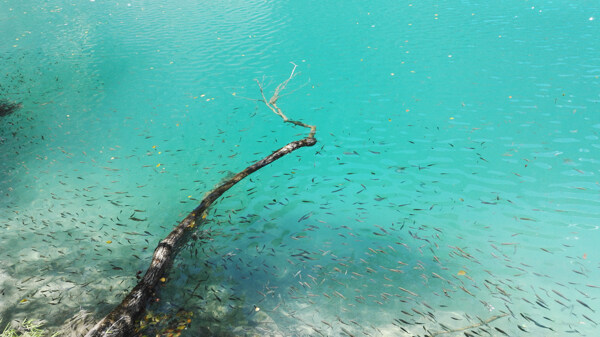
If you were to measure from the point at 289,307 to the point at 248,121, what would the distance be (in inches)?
285

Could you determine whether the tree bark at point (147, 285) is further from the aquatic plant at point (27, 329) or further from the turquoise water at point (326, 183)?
the aquatic plant at point (27, 329)

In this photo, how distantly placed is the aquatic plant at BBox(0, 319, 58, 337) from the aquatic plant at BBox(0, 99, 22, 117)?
10.2 metres

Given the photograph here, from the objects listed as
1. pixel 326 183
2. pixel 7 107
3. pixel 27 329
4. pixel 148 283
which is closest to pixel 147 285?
pixel 148 283

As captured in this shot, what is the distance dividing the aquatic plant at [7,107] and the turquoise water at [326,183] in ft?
1.06

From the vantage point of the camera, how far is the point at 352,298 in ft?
18.3

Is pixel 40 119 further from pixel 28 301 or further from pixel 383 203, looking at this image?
pixel 383 203

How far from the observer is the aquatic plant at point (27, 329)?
4.79 metres

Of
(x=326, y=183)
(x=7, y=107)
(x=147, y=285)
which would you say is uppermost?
(x=7, y=107)

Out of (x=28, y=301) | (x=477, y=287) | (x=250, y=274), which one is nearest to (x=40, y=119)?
(x=28, y=301)

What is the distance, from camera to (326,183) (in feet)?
27.6

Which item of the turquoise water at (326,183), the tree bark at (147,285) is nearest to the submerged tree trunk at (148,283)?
the tree bark at (147,285)

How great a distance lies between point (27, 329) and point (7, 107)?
1095 cm

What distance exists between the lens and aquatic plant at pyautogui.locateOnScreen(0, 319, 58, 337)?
479 centimetres

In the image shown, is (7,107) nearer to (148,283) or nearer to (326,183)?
(148,283)
